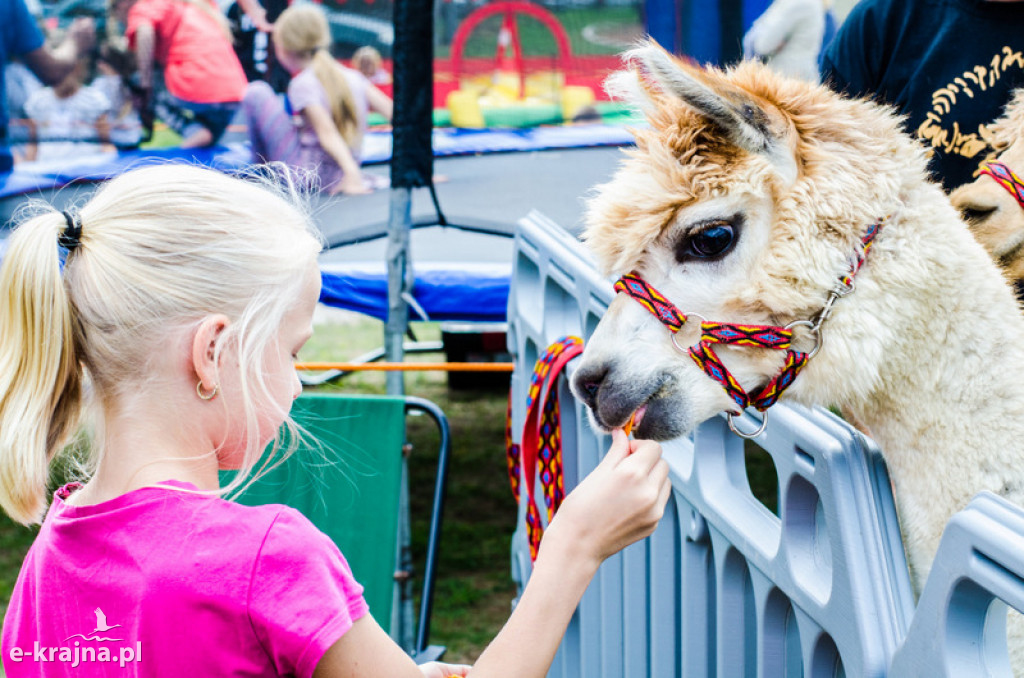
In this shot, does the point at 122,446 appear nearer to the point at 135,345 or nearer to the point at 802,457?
the point at 135,345

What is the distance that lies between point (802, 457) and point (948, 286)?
1.53ft

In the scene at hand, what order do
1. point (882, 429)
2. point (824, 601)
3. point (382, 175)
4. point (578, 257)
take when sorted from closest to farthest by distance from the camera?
point (824, 601), point (882, 429), point (578, 257), point (382, 175)

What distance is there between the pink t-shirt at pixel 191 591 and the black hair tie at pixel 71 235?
0.33 meters

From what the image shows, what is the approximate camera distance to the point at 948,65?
211 centimetres

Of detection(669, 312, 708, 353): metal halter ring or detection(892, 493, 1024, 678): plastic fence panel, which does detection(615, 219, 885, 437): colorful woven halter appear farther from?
detection(892, 493, 1024, 678): plastic fence panel

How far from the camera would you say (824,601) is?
3.73ft

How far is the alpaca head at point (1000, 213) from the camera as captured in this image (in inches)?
68.7

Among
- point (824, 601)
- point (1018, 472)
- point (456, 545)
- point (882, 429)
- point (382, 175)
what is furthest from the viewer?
point (456, 545)

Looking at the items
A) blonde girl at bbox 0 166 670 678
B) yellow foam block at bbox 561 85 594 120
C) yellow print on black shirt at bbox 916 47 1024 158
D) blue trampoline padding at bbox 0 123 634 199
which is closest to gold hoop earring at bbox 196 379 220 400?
blonde girl at bbox 0 166 670 678

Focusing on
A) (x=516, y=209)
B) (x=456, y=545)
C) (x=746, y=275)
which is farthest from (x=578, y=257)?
(x=456, y=545)

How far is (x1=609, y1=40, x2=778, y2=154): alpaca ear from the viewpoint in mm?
1439

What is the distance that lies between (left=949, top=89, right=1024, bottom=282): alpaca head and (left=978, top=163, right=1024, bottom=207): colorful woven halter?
1cm

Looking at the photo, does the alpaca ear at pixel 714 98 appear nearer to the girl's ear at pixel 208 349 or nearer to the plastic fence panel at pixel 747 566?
the plastic fence panel at pixel 747 566

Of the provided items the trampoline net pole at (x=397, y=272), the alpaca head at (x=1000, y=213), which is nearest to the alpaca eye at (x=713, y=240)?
the alpaca head at (x=1000, y=213)
